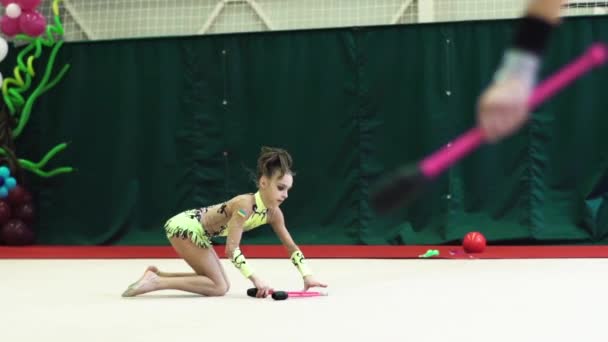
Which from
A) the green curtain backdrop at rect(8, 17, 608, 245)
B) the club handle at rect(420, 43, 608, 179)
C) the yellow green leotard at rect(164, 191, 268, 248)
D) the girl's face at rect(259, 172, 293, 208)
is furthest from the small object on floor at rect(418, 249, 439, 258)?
the club handle at rect(420, 43, 608, 179)

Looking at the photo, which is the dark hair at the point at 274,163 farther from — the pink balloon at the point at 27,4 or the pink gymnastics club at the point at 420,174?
the pink balloon at the point at 27,4

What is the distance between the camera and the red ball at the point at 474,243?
8.16 metres

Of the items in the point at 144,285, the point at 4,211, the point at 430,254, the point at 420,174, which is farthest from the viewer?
the point at 4,211

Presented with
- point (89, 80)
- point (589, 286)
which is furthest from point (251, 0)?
point (589, 286)

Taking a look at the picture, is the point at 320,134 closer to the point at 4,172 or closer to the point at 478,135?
the point at 4,172

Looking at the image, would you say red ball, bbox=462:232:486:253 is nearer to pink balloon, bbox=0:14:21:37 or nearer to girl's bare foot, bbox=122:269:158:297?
girl's bare foot, bbox=122:269:158:297

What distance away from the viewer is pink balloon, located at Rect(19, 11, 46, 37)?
948cm

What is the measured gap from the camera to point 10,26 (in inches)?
375

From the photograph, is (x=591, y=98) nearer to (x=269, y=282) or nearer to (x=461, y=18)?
(x=461, y=18)

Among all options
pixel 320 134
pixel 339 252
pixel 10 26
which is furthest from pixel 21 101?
pixel 339 252

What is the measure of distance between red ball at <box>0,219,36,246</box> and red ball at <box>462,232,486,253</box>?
4816 mm

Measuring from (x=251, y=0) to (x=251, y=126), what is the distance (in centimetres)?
180

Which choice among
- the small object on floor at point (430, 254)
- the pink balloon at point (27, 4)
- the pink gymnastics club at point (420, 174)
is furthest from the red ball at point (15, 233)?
the pink gymnastics club at point (420, 174)

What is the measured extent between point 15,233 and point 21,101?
148 centimetres
